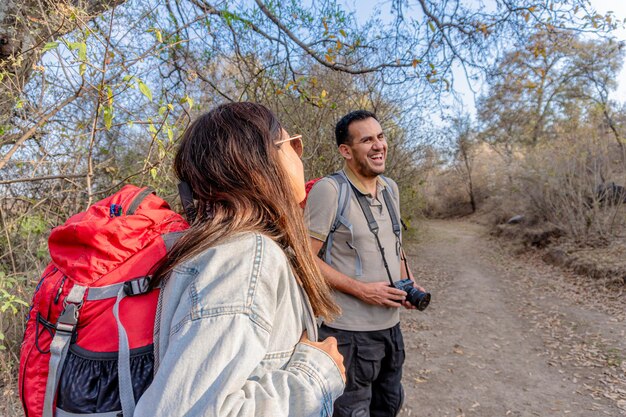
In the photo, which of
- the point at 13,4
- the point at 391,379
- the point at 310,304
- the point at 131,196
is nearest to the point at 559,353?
the point at 391,379

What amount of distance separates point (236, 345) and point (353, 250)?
54.2 inches

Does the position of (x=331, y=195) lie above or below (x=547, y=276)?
above

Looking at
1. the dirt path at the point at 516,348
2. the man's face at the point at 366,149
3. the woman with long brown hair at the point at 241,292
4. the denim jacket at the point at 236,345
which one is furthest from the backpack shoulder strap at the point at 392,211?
the dirt path at the point at 516,348

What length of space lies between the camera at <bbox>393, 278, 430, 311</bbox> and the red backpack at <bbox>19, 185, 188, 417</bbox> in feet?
4.87

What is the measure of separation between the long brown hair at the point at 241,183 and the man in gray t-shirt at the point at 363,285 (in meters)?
0.97

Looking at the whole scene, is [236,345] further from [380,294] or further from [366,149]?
[366,149]

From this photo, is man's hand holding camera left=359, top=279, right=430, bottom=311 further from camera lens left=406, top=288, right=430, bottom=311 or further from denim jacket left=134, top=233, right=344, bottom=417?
denim jacket left=134, top=233, right=344, bottom=417

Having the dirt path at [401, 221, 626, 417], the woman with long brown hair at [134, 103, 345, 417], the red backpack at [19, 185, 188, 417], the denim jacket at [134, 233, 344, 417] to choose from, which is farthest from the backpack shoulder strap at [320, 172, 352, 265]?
the dirt path at [401, 221, 626, 417]

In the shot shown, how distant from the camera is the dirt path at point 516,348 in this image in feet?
12.3

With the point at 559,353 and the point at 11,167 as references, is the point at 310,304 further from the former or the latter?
the point at 559,353

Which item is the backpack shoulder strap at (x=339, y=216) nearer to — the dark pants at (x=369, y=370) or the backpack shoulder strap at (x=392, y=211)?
the backpack shoulder strap at (x=392, y=211)

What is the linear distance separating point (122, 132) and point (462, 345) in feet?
17.9

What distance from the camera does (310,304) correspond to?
1.05m

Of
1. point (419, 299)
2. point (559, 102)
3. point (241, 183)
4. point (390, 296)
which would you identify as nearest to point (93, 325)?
point (241, 183)
